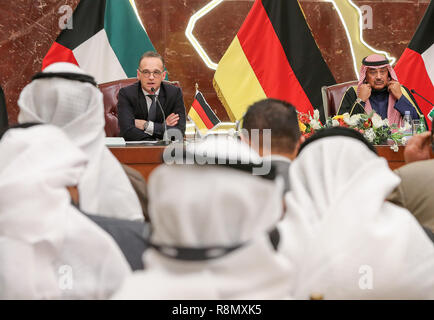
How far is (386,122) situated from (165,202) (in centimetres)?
302

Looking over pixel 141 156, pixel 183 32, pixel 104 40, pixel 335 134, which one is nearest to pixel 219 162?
pixel 335 134

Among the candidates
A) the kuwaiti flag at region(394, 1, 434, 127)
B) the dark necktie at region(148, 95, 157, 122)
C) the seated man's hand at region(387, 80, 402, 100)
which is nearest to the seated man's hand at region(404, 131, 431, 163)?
the seated man's hand at region(387, 80, 402, 100)

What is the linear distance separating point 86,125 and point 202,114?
9.28 feet

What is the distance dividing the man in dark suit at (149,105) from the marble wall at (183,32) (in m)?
1.71

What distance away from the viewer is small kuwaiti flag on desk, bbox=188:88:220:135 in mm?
4824

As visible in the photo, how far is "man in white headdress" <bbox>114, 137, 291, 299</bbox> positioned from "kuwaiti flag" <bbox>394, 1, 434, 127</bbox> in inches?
195

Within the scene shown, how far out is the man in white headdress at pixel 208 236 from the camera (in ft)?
3.18

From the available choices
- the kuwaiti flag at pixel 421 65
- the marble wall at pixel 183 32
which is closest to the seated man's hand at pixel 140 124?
the marble wall at pixel 183 32

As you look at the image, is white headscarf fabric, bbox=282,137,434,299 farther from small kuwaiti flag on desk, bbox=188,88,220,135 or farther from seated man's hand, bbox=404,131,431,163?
small kuwaiti flag on desk, bbox=188,88,220,135

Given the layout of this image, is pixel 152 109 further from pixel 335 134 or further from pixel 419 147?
pixel 335 134

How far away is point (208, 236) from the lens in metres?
0.98

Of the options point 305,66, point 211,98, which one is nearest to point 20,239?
point 305,66

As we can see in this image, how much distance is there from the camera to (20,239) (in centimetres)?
145

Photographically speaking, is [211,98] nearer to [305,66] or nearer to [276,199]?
[305,66]
